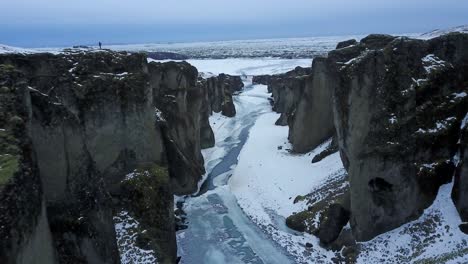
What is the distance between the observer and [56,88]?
25.8 m

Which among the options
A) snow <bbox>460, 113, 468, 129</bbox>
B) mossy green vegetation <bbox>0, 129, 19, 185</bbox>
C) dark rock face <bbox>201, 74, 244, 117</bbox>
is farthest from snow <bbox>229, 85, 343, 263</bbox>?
dark rock face <bbox>201, 74, 244, 117</bbox>

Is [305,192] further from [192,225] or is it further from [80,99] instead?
[80,99]

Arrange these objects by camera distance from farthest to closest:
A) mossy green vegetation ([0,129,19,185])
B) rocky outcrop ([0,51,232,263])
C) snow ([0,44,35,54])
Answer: snow ([0,44,35,54]) < rocky outcrop ([0,51,232,263]) < mossy green vegetation ([0,129,19,185])

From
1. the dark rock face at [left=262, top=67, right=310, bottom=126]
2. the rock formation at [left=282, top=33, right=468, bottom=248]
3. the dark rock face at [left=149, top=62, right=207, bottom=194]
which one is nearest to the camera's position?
the rock formation at [left=282, top=33, right=468, bottom=248]

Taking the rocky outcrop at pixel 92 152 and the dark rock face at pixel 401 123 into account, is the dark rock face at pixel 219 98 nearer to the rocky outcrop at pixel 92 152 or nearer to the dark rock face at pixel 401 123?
the rocky outcrop at pixel 92 152

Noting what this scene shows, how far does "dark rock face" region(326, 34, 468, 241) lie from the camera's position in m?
24.7

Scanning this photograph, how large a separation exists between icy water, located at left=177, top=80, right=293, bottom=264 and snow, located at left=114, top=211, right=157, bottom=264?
394 centimetres

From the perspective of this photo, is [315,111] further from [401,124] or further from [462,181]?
[462,181]

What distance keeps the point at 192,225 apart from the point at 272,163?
545 inches

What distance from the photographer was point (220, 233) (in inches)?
1212

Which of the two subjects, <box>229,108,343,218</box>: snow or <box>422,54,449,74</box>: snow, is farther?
<box>229,108,343,218</box>: snow

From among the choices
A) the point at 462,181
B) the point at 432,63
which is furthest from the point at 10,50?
the point at 462,181

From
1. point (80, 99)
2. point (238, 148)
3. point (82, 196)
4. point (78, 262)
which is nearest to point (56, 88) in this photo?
point (80, 99)

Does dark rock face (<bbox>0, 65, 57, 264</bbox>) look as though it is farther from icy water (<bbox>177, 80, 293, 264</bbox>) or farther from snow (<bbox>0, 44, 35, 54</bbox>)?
icy water (<bbox>177, 80, 293, 264</bbox>)
